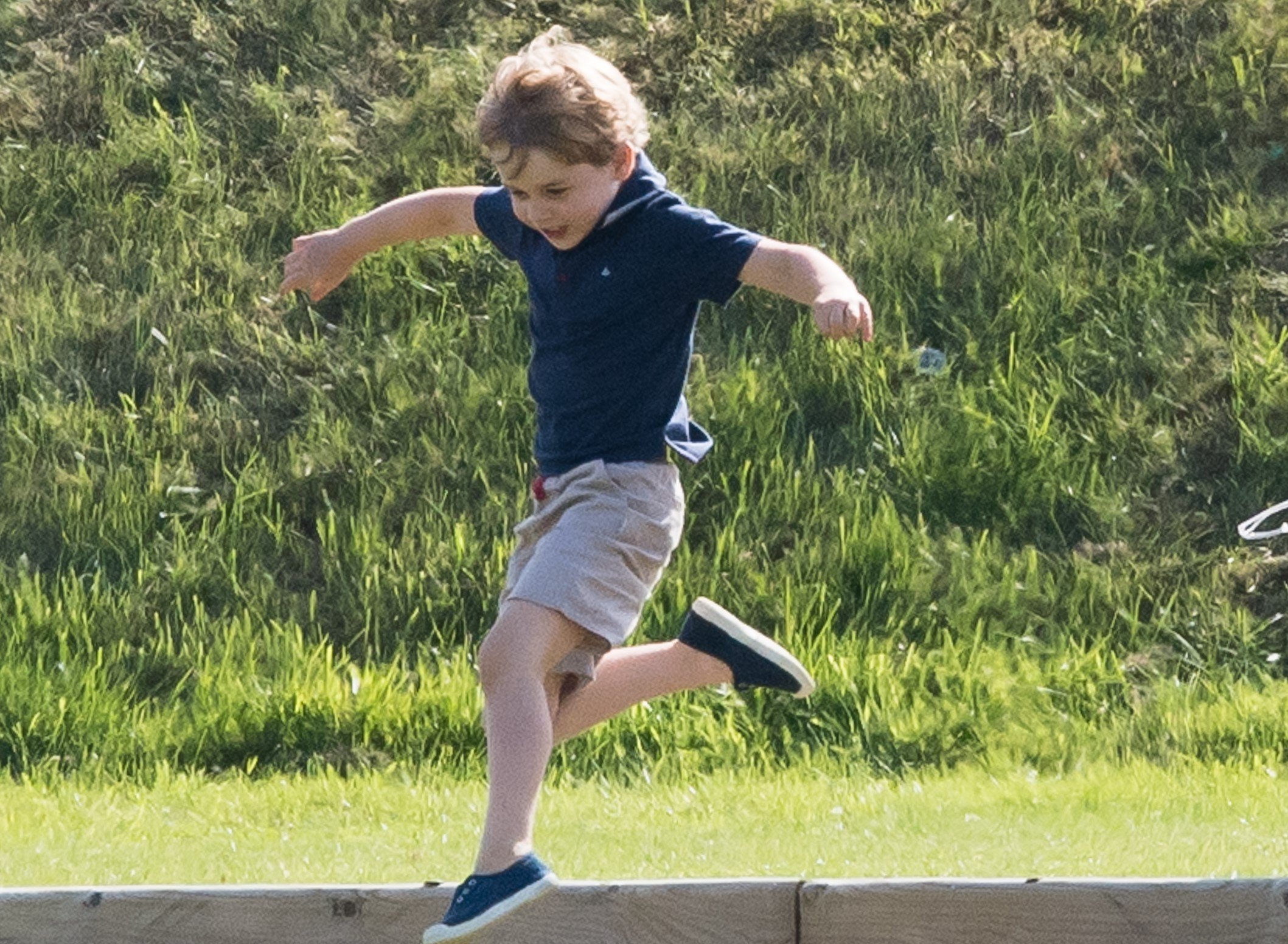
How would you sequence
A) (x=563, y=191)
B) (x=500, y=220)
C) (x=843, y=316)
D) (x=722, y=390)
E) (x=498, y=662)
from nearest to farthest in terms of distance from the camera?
1. (x=843, y=316)
2. (x=498, y=662)
3. (x=563, y=191)
4. (x=500, y=220)
5. (x=722, y=390)

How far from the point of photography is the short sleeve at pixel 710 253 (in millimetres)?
4445

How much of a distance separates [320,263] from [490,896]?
173 centimetres

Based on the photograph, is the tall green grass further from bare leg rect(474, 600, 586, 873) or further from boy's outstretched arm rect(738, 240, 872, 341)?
boy's outstretched arm rect(738, 240, 872, 341)

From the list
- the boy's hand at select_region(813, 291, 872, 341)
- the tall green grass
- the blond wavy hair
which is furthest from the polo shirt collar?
the tall green grass

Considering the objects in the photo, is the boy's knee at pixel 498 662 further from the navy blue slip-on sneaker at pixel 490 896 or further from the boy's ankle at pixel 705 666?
the boy's ankle at pixel 705 666

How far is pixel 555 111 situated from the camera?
14.1ft

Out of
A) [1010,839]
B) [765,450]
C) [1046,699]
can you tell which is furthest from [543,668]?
[765,450]

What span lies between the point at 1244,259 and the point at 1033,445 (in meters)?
1.61

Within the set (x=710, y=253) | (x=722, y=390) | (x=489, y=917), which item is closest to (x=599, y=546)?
(x=710, y=253)

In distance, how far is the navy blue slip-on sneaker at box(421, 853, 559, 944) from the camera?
150 inches

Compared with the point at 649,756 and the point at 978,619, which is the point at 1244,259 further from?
the point at 649,756

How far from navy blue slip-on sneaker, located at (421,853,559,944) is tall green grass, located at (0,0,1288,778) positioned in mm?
3519

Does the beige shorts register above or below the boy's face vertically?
below

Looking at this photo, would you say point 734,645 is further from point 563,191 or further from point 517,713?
point 563,191
